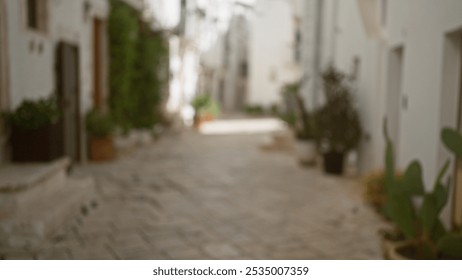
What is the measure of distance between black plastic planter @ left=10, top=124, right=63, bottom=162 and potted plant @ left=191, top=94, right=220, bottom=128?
1336 centimetres

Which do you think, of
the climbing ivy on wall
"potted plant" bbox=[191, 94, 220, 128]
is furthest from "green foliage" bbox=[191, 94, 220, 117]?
the climbing ivy on wall

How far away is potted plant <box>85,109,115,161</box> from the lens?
30.1ft

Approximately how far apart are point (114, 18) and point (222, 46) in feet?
84.9

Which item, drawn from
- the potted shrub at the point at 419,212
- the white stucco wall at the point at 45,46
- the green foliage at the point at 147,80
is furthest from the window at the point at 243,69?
the potted shrub at the point at 419,212

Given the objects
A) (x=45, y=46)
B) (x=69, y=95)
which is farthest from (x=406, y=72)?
(x=69, y=95)

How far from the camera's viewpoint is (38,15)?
→ 23.2ft

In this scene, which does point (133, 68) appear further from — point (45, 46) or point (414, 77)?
point (414, 77)

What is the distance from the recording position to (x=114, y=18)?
431 inches

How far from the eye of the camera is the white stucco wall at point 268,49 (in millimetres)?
31766

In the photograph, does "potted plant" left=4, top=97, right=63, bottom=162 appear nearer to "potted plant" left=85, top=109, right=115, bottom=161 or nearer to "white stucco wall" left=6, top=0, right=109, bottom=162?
"white stucco wall" left=6, top=0, right=109, bottom=162

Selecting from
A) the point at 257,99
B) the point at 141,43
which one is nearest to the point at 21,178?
the point at 141,43

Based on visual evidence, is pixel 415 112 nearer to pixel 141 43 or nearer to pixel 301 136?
pixel 301 136

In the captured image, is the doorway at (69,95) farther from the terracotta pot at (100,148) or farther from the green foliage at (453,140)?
the green foliage at (453,140)

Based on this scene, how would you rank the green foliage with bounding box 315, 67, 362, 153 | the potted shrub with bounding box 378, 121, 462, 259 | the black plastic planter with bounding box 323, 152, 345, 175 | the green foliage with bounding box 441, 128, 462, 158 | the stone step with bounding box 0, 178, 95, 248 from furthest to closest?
the black plastic planter with bounding box 323, 152, 345, 175 < the green foliage with bounding box 315, 67, 362, 153 < the stone step with bounding box 0, 178, 95, 248 < the potted shrub with bounding box 378, 121, 462, 259 < the green foliage with bounding box 441, 128, 462, 158
